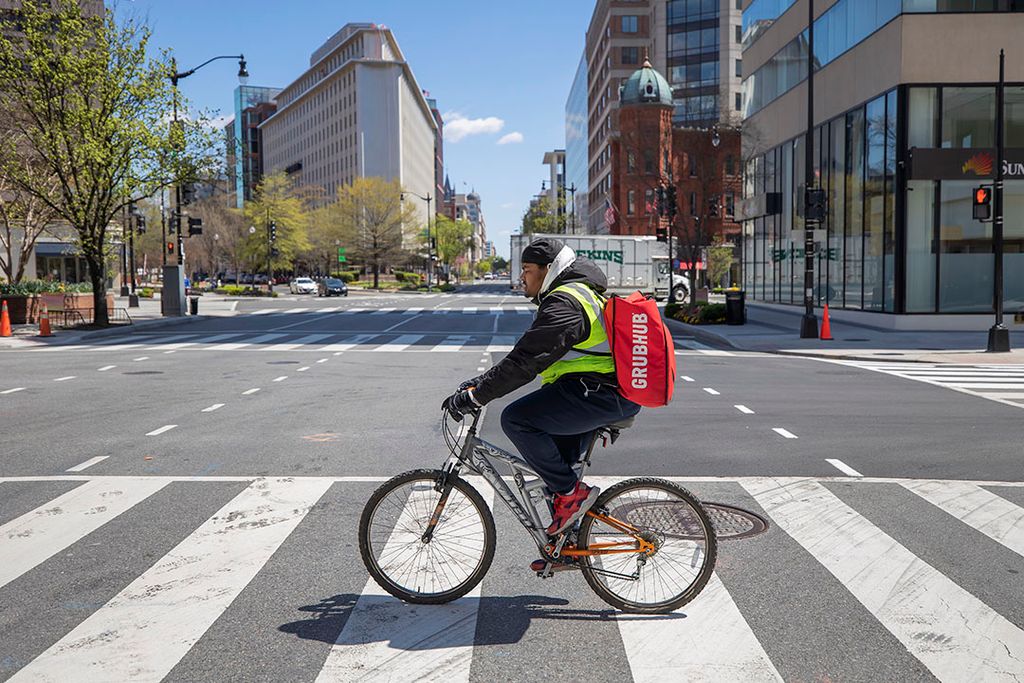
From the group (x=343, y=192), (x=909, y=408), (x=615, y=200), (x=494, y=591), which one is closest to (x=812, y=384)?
(x=909, y=408)

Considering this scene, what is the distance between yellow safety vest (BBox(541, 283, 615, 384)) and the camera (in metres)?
4.35

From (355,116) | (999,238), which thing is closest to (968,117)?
(999,238)

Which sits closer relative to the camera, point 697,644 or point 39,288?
point 697,644

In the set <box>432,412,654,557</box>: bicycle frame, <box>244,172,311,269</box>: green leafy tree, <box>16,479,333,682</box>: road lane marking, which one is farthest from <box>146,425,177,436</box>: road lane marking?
<box>244,172,311,269</box>: green leafy tree

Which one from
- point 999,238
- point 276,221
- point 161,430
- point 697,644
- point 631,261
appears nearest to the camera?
point 697,644

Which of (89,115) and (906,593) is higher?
(89,115)

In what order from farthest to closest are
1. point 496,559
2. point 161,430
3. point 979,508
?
point 161,430 → point 979,508 → point 496,559

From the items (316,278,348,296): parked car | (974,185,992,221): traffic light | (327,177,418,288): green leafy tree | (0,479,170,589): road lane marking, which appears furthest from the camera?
(327,177,418,288): green leafy tree

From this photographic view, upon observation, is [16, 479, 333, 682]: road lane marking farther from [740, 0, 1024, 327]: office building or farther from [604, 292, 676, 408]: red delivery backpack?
[740, 0, 1024, 327]: office building

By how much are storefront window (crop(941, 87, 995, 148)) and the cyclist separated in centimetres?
2638

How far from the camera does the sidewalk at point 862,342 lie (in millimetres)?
19250

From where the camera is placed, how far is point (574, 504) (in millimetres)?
4570

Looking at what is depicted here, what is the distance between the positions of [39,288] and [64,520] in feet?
93.5

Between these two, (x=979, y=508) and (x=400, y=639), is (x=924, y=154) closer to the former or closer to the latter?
(x=979, y=508)
